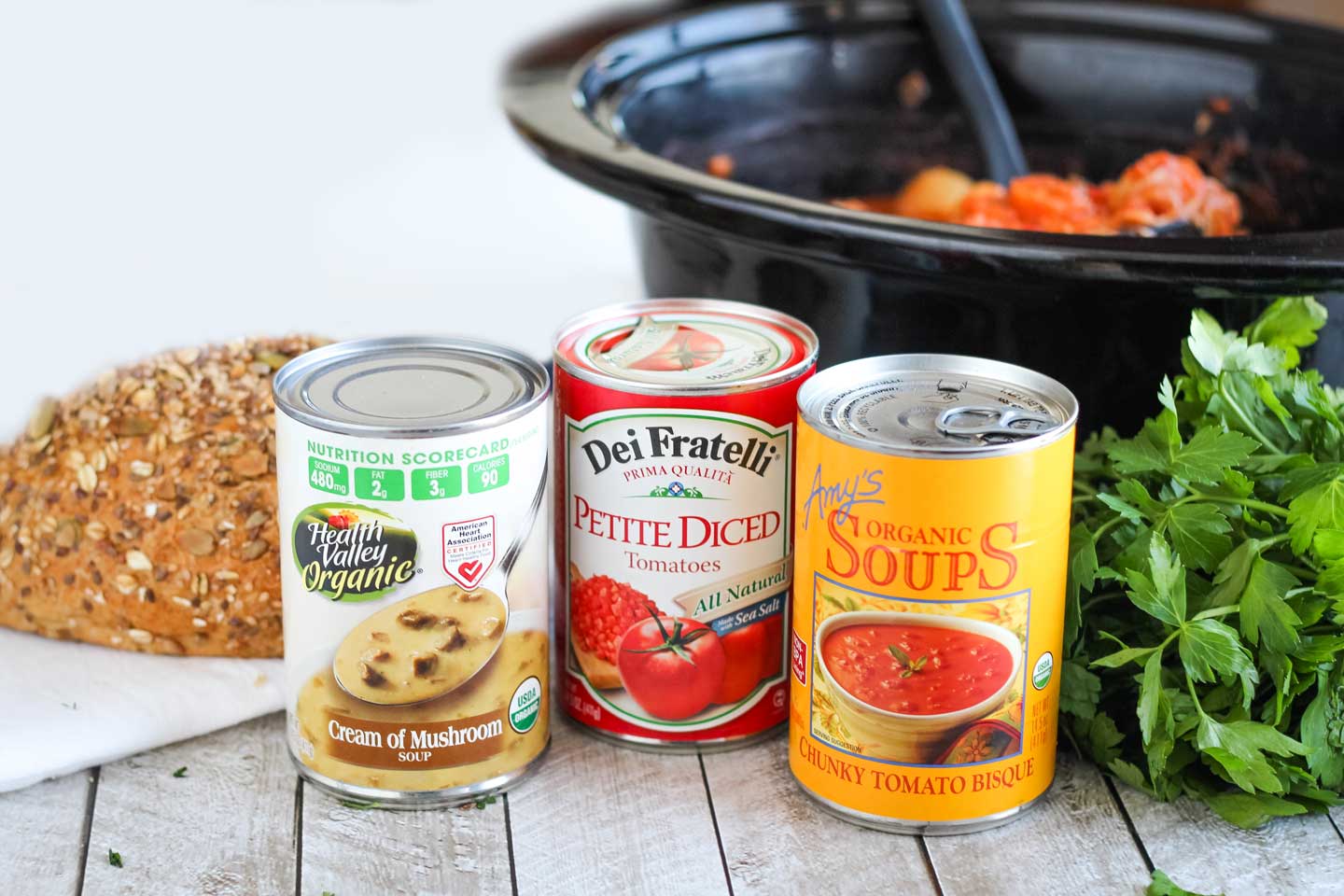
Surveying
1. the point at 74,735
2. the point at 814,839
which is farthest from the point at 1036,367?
the point at 74,735

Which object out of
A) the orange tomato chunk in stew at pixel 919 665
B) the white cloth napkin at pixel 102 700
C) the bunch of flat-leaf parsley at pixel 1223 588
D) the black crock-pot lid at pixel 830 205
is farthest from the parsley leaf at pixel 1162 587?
the white cloth napkin at pixel 102 700

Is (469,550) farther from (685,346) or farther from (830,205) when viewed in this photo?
(830,205)

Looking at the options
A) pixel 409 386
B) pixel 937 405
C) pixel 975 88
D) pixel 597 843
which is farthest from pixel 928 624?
pixel 975 88

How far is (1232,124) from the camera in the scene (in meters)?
1.81

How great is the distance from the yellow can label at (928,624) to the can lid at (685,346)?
0.31 feet

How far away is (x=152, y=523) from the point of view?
1.27m

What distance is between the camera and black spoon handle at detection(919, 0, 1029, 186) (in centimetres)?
170

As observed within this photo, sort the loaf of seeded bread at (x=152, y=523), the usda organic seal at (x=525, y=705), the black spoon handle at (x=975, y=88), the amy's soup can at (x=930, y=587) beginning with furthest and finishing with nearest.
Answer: the black spoon handle at (x=975, y=88)
the loaf of seeded bread at (x=152, y=523)
the usda organic seal at (x=525, y=705)
the amy's soup can at (x=930, y=587)

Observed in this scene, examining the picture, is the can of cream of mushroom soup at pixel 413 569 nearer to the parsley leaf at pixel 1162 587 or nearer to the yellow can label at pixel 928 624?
the yellow can label at pixel 928 624

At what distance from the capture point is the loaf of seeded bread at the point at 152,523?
1268 millimetres

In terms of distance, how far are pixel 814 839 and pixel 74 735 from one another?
57 cm

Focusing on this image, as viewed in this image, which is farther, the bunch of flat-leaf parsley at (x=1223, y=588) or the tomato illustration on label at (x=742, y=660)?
the tomato illustration on label at (x=742, y=660)

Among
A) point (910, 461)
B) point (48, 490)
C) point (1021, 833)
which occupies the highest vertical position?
point (910, 461)

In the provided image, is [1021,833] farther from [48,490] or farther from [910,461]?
[48,490]
